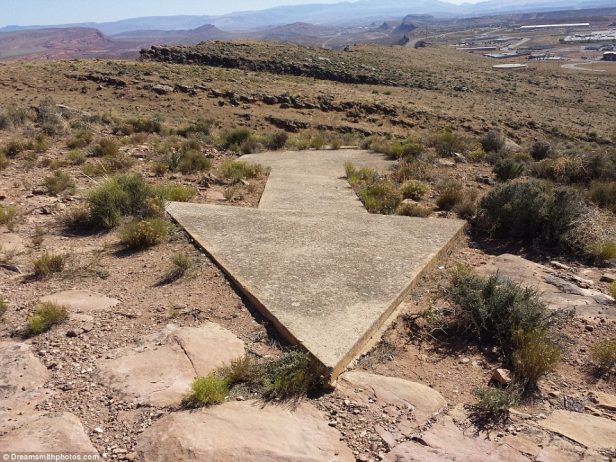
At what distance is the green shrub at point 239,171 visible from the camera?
8.69m

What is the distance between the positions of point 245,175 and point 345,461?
22.0 ft

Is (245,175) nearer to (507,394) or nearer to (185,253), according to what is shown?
(185,253)

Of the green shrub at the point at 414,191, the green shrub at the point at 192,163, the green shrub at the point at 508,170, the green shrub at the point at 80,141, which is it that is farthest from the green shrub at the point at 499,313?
the green shrub at the point at 80,141

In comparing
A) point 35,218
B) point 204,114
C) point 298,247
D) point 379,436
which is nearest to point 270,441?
point 379,436

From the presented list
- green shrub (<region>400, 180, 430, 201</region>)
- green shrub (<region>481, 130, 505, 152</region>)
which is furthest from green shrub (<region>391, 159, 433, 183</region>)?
green shrub (<region>481, 130, 505, 152</region>)

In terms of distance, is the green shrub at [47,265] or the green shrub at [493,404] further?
the green shrub at [47,265]

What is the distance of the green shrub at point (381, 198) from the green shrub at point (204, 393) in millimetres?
4542

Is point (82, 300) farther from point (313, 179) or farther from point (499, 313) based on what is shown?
point (313, 179)

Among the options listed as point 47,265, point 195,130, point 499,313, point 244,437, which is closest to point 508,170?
point 499,313

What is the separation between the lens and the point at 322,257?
5.27 meters

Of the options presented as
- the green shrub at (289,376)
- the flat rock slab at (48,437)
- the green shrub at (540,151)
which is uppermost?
the flat rock slab at (48,437)

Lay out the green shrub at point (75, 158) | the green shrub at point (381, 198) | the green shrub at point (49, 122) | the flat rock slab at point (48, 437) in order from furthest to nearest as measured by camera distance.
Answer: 1. the green shrub at point (49, 122)
2. the green shrub at point (75, 158)
3. the green shrub at point (381, 198)
4. the flat rock slab at point (48, 437)

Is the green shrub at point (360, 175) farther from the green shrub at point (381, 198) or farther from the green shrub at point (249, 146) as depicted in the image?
the green shrub at point (249, 146)

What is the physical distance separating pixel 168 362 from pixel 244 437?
3.18ft
